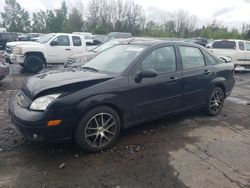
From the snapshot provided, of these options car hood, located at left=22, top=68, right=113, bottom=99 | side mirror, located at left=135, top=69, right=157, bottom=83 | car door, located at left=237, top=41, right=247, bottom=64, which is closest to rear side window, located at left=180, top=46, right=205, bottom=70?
side mirror, located at left=135, top=69, right=157, bottom=83

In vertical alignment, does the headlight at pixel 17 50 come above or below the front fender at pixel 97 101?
above

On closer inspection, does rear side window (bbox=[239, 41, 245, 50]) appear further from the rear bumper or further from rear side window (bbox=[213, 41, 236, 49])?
the rear bumper

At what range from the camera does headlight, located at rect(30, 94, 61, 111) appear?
11.6 ft

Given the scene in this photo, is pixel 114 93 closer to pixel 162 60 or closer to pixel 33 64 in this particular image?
pixel 162 60

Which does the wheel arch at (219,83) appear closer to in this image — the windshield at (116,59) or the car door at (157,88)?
the car door at (157,88)

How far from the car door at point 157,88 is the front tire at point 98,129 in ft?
1.28

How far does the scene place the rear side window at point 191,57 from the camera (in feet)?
16.8

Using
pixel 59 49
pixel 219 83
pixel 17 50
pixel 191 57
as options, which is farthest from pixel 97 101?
pixel 59 49

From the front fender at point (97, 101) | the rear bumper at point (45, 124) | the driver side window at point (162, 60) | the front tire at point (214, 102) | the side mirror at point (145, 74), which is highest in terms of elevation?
the driver side window at point (162, 60)

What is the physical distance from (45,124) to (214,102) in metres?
3.86

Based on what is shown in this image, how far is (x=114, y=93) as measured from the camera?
4.00 metres

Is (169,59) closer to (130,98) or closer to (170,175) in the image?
(130,98)

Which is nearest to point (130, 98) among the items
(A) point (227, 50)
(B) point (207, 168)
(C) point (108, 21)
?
(B) point (207, 168)

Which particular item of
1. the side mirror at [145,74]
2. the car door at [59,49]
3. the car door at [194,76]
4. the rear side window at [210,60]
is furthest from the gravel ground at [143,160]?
the car door at [59,49]
